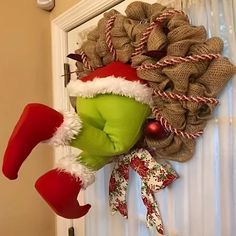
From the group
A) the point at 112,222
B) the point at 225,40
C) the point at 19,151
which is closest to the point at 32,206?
the point at 112,222

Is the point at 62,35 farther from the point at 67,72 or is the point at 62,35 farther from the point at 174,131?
the point at 174,131

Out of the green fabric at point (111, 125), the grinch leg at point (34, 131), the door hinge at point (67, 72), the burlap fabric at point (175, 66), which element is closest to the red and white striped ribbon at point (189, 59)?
the burlap fabric at point (175, 66)

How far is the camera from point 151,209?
988mm

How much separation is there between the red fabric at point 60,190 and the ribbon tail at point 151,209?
0.22 m

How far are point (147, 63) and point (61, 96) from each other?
0.78 metres

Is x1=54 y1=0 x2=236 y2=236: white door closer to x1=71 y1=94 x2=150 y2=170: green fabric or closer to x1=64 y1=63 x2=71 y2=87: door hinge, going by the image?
x1=71 y1=94 x2=150 y2=170: green fabric

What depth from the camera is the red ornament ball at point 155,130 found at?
0.88 m

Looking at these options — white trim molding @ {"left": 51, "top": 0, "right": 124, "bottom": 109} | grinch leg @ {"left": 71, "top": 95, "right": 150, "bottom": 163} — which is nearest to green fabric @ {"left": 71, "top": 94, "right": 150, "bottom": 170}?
grinch leg @ {"left": 71, "top": 95, "right": 150, "bottom": 163}

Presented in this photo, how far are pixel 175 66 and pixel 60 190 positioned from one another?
1.53 ft

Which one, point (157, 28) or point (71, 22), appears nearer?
point (157, 28)

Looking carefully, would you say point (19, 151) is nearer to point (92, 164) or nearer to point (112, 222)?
point (92, 164)

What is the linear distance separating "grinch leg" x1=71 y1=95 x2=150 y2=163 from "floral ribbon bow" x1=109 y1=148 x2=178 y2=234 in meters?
0.10

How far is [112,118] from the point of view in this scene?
871 mm

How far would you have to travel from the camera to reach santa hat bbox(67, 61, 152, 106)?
2.81 feet
